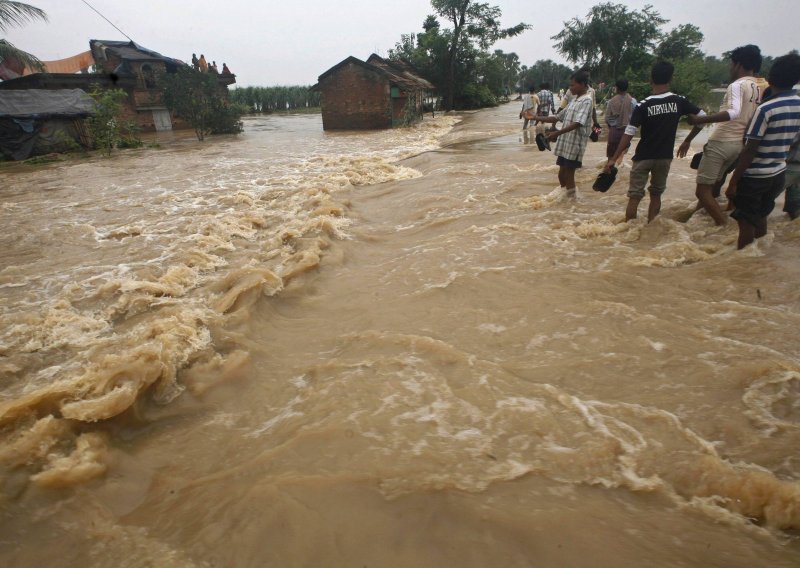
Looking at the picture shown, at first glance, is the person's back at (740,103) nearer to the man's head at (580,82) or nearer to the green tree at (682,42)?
the man's head at (580,82)

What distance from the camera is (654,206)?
536 cm

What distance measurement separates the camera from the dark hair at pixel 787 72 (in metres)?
3.66

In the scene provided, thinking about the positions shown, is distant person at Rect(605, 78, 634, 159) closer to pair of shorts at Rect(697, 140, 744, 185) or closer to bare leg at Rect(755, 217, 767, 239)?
pair of shorts at Rect(697, 140, 744, 185)

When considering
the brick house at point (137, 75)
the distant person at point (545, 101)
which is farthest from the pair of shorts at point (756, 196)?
the brick house at point (137, 75)

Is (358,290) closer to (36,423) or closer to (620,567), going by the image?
(36,423)

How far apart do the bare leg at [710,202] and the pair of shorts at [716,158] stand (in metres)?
0.09

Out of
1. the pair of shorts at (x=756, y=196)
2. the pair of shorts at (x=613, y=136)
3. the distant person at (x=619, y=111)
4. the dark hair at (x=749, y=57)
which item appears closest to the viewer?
the pair of shorts at (x=756, y=196)

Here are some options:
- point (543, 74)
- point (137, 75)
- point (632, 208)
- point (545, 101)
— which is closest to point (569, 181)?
point (632, 208)

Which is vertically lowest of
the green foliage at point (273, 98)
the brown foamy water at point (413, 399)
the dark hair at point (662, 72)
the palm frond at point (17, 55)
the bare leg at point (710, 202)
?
the brown foamy water at point (413, 399)

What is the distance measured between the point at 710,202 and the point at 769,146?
41.8 inches

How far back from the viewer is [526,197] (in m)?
7.57

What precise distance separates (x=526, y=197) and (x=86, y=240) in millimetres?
7555

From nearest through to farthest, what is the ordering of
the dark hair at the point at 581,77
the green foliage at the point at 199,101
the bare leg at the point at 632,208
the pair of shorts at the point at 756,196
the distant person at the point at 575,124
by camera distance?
the pair of shorts at the point at 756,196
the bare leg at the point at 632,208
the dark hair at the point at 581,77
the distant person at the point at 575,124
the green foliage at the point at 199,101

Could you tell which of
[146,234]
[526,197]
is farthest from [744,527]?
[146,234]
